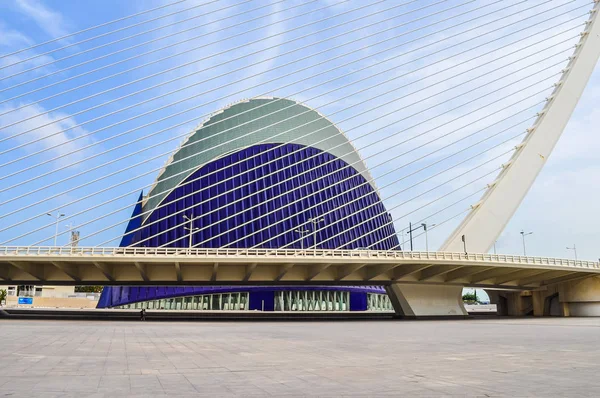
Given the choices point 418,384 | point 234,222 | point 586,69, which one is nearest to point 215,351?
point 418,384

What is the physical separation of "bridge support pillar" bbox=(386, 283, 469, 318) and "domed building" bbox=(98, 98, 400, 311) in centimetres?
999

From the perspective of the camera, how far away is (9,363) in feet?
31.3

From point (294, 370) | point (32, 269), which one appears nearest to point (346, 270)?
point (32, 269)

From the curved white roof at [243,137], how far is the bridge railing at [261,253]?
101ft

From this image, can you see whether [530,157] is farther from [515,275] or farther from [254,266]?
[254,266]

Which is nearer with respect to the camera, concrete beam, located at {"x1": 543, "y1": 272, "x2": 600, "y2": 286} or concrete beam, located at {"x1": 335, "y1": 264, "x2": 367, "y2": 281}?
concrete beam, located at {"x1": 335, "y1": 264, "x2": 367, "y2": 281}

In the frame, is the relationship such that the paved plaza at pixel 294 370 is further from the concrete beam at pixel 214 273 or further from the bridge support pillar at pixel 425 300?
the bridge support pillar at pixel 425 300

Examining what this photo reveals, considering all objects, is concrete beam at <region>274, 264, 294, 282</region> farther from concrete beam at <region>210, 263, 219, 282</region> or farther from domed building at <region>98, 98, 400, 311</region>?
domed building at <region>98, 98, 400, 311</region>

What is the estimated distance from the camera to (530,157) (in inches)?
1554

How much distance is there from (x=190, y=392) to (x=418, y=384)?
129 inches

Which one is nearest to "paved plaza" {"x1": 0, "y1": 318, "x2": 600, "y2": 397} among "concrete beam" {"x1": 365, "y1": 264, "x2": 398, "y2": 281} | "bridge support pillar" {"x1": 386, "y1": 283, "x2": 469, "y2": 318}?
"concrete beam" {"x1": 365, "y1": 264, "x2": 398, "y2": 281}

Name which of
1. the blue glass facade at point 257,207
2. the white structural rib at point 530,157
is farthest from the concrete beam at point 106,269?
the white structural rib at point 530,157

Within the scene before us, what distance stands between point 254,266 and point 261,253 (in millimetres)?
956

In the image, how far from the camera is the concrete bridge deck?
1185 inches
